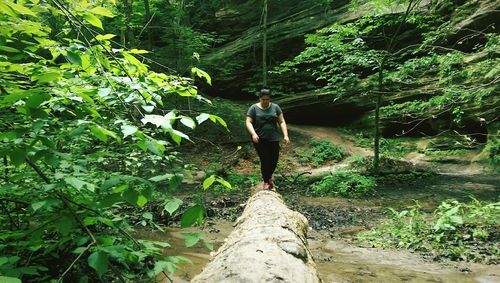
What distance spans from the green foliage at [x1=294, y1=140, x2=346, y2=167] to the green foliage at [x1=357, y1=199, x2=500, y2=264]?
9.73 meters

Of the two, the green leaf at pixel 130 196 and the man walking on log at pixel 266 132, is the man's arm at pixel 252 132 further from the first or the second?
the green leaf at pixel 130 196

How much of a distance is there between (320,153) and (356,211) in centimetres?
872

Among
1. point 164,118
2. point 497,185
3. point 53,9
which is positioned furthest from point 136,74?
A: point 497,185

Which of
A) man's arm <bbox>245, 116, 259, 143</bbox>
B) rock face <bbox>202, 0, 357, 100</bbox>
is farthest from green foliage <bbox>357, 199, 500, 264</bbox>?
rock face <bbox>202, 0, 357, 100</bbox>

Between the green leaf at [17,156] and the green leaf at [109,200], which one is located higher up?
the green leaf at [17,156]

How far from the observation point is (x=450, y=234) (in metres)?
6.30

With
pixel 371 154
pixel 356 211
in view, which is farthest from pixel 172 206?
pixel 371 154

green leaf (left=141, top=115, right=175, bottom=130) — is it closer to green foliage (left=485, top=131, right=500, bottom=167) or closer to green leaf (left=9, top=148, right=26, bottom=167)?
green leaf (left=9, top=148, right=26, bottom=167)

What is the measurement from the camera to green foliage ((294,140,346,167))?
17.1m

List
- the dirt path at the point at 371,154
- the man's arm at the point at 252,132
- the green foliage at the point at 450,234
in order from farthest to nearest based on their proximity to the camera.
Result: the dirt path at the point at 371,154 → the man's arm at the point at 252,132 → the green foliage at the point at 450,234

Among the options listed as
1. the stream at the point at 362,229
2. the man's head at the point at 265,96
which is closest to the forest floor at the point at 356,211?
the stream at the point at 362,229

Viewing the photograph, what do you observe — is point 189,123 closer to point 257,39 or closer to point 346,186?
point 346,186

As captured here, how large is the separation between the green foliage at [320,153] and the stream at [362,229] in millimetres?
5240

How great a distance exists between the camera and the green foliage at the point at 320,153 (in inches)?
675
